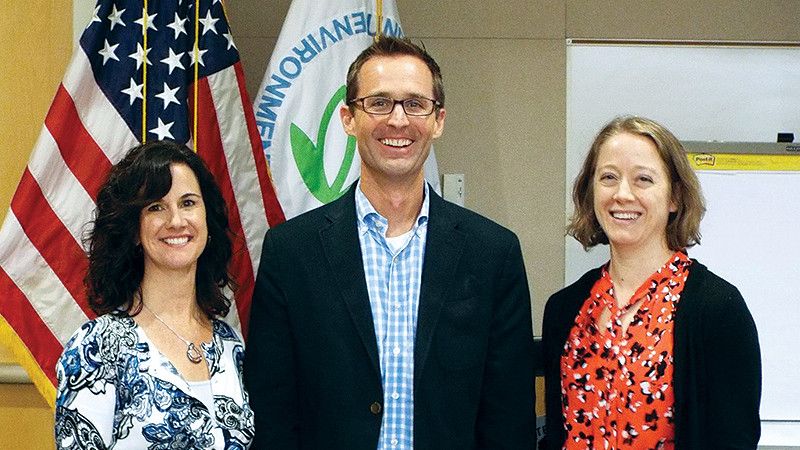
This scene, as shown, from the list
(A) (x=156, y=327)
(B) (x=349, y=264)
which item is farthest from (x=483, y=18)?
(A) (x=156, y=327)

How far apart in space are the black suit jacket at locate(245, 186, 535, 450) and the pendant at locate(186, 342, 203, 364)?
118 mm

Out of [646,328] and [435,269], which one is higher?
[435,269]

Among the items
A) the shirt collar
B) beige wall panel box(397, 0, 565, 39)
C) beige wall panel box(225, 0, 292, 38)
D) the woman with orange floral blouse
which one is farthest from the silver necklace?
beige wall panel box(397, 0, 565, 39)

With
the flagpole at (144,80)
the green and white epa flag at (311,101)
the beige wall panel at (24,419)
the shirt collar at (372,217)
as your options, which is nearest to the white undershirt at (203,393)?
the shirt collar at (372,217)

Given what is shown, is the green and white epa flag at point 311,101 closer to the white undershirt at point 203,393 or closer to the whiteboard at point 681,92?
the whiteboard at point 681,92

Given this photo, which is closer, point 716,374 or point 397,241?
point 716,374

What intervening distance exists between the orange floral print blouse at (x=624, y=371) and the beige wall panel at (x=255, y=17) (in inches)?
85.7

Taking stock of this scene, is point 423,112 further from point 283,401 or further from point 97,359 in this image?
point 97,359

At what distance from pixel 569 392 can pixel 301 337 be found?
0.64 metres

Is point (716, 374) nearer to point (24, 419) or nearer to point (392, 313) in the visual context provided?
point (392, 313)

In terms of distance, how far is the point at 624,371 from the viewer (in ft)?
7.51

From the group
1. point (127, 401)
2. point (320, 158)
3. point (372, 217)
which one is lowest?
point (127, 401)

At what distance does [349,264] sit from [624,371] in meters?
0.65

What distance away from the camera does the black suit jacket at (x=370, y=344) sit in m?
2.24
